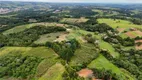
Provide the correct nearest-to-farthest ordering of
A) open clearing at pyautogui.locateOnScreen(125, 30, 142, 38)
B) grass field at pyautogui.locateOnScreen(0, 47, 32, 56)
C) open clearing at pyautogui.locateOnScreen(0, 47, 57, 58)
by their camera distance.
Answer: open clearing at pyautogui.locateOnScreen(0, 47, 57, 58)
grass field at pyautogui.locateOnScreen(0, 47, 32, 56)
open clearing at pyautogui.locateOnScreen(125, 30, 142, 38)

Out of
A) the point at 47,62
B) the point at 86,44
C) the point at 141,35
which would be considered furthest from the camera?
the point at 141,35

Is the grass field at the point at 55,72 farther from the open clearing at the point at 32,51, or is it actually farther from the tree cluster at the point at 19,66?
the open clearing at the point at 32,51

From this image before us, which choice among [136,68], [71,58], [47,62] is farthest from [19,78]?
[136,68]


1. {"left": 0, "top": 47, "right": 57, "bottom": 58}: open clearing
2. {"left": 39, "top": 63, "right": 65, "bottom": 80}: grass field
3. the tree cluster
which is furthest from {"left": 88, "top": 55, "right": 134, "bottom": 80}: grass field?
the tree cluster

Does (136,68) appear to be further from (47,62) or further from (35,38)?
(35,38)

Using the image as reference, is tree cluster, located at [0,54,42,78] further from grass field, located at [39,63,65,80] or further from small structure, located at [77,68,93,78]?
small structure, located at [77,68,93,78]

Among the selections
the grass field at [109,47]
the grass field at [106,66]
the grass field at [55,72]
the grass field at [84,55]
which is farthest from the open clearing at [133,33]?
the grass field at [55,72]

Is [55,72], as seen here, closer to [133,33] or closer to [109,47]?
[109,47]
